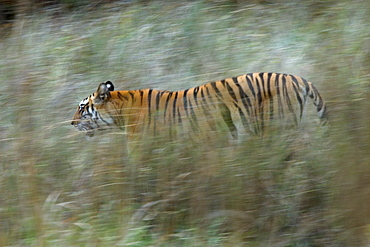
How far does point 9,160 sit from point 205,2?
178 inches

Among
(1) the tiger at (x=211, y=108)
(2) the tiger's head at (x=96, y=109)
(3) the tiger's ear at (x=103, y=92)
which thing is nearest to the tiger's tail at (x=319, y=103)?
(1) the tiger at (x=211, y=108)

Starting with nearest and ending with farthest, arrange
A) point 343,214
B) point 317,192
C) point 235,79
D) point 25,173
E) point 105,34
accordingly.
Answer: point 343,214 < point 317,192 < point 25,173 < point 235,79 < point 105,34

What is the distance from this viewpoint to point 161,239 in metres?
3.64

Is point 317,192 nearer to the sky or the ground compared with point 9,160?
nearer to the ground

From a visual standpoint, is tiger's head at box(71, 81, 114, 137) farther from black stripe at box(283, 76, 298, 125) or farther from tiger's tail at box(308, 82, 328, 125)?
tiger's tail at box(308, 82, 328, 125)

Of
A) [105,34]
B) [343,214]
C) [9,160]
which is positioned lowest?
[343,214]

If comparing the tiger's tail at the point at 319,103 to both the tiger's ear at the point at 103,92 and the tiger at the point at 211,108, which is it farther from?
the tiger's ear at the point at 103,92

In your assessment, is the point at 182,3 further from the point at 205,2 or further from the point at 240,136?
the point at 240,136

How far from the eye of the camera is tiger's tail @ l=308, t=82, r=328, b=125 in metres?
3.89

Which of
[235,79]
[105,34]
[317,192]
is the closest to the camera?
[317,192]

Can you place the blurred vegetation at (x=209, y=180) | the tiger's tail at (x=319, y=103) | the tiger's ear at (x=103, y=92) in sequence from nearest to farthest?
the blurred vegetation at (x=209, y=180) < the tiger's tail at (x=319, y=103) < the tiger's ear at (x=103, y=92)

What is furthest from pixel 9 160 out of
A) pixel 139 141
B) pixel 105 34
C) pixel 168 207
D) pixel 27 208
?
pixel 105 34

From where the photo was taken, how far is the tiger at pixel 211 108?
4.20m

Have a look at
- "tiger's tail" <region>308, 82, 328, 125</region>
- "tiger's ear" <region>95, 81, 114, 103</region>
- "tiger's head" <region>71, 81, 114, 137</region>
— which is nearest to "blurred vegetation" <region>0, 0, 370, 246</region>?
"tiger's tail" <region>308, 82, 328, 125</region>
